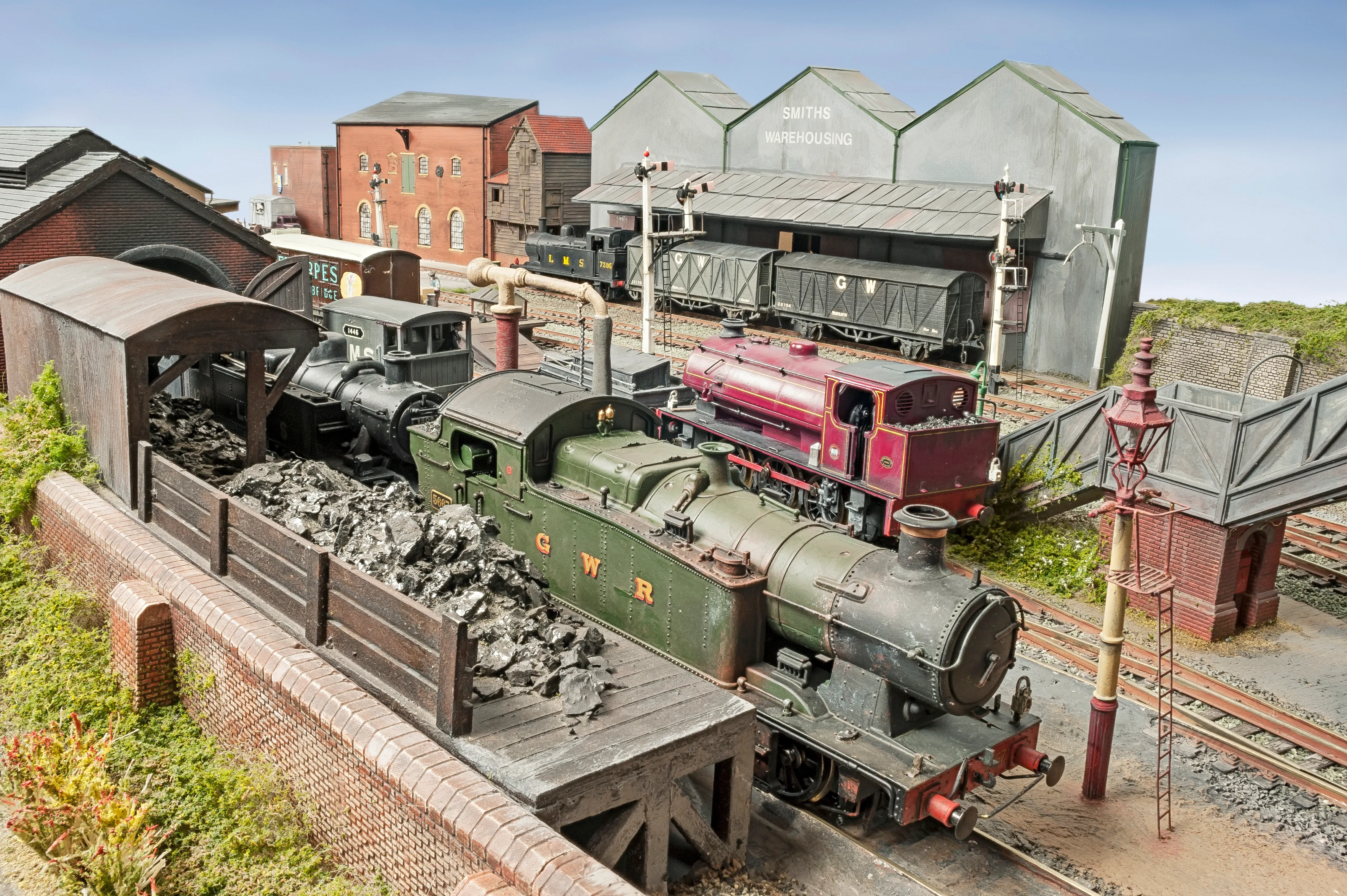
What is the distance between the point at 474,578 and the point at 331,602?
1343 mm

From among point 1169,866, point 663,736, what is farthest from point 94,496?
point 1169,866

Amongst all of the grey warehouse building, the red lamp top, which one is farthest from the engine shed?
the grey warehouse building

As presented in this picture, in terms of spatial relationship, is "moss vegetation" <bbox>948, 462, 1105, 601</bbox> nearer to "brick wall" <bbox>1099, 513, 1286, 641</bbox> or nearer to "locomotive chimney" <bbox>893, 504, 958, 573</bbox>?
"brick wall" <bbox>1099, 513, 1286, 641</bbox>

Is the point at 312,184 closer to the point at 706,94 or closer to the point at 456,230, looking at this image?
the point at 456,230

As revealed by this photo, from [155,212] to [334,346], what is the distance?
441 cm

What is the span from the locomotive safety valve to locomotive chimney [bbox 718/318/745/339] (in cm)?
1278

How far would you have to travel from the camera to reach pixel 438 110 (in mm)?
54094

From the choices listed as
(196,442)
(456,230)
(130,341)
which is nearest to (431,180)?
(456,230)

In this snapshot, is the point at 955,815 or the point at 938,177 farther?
the point at 938,177

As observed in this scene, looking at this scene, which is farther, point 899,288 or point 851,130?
point 851,130

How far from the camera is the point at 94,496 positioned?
1335 cm

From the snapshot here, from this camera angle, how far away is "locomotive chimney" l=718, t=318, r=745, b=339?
2130 cm

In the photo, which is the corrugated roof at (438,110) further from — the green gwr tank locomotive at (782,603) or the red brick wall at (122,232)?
the green gwr tank locomotive at (782,603)

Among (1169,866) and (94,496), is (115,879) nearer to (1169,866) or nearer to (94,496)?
(94,496)
